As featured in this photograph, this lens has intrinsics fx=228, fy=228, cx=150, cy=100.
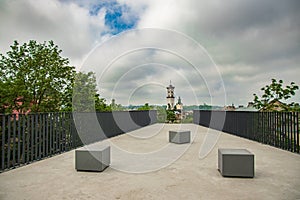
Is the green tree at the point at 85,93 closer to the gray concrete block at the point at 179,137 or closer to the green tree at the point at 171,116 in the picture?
the gray concrete block at the point at 179,137

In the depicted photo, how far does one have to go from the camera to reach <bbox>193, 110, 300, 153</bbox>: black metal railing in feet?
21.6

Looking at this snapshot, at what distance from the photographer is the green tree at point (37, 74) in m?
8.86

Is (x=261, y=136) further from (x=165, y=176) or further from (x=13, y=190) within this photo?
(x=13, y=190)

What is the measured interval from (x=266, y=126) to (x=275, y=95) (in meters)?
3.06

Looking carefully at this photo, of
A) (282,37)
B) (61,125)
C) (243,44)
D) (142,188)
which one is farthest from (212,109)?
(142,188)

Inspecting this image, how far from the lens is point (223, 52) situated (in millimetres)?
12406

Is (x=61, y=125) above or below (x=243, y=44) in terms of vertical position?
below

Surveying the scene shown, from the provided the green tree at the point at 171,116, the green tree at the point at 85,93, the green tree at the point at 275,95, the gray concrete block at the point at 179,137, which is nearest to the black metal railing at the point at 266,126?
the green tree at the point at 275,95

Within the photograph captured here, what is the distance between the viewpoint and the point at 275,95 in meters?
10.5

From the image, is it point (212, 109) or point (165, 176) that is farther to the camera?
point (212, 109)

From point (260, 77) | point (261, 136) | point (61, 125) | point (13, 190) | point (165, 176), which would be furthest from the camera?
point (260, 77)

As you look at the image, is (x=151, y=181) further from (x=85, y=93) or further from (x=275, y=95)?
(x=85, y=93)

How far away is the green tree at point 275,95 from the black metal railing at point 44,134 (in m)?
Answer: 7.20

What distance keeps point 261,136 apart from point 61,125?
7.06 m
